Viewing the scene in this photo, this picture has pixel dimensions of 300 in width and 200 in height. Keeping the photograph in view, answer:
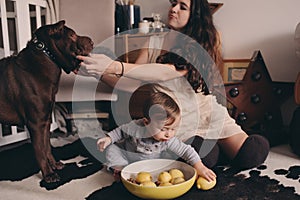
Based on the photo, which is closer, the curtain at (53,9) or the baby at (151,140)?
the baby at (151,140)

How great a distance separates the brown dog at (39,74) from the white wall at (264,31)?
106cm

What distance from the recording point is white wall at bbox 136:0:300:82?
176cm

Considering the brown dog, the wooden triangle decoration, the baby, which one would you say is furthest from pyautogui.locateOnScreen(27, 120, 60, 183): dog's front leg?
the wooden triangle decoration

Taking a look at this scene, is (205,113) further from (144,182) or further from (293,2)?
(293,2)

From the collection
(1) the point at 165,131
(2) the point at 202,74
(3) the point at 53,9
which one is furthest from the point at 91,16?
(1) the point at 165,131

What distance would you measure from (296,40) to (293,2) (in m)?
0.26

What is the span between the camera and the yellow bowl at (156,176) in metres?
0.99

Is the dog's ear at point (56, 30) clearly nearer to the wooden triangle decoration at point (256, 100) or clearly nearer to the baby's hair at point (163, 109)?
the baby's hair at point (163, 109)

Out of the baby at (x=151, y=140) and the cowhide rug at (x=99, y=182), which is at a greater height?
the baby at (x=151, y=140)

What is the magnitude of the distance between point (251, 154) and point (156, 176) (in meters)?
0.39

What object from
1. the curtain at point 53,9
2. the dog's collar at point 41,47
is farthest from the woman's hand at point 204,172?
the curtain at point 53,9

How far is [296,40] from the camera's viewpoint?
1.59 metres

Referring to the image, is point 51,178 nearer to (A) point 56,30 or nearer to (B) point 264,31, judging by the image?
(A) point 56,30

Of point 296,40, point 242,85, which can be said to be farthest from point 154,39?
point 296,40
